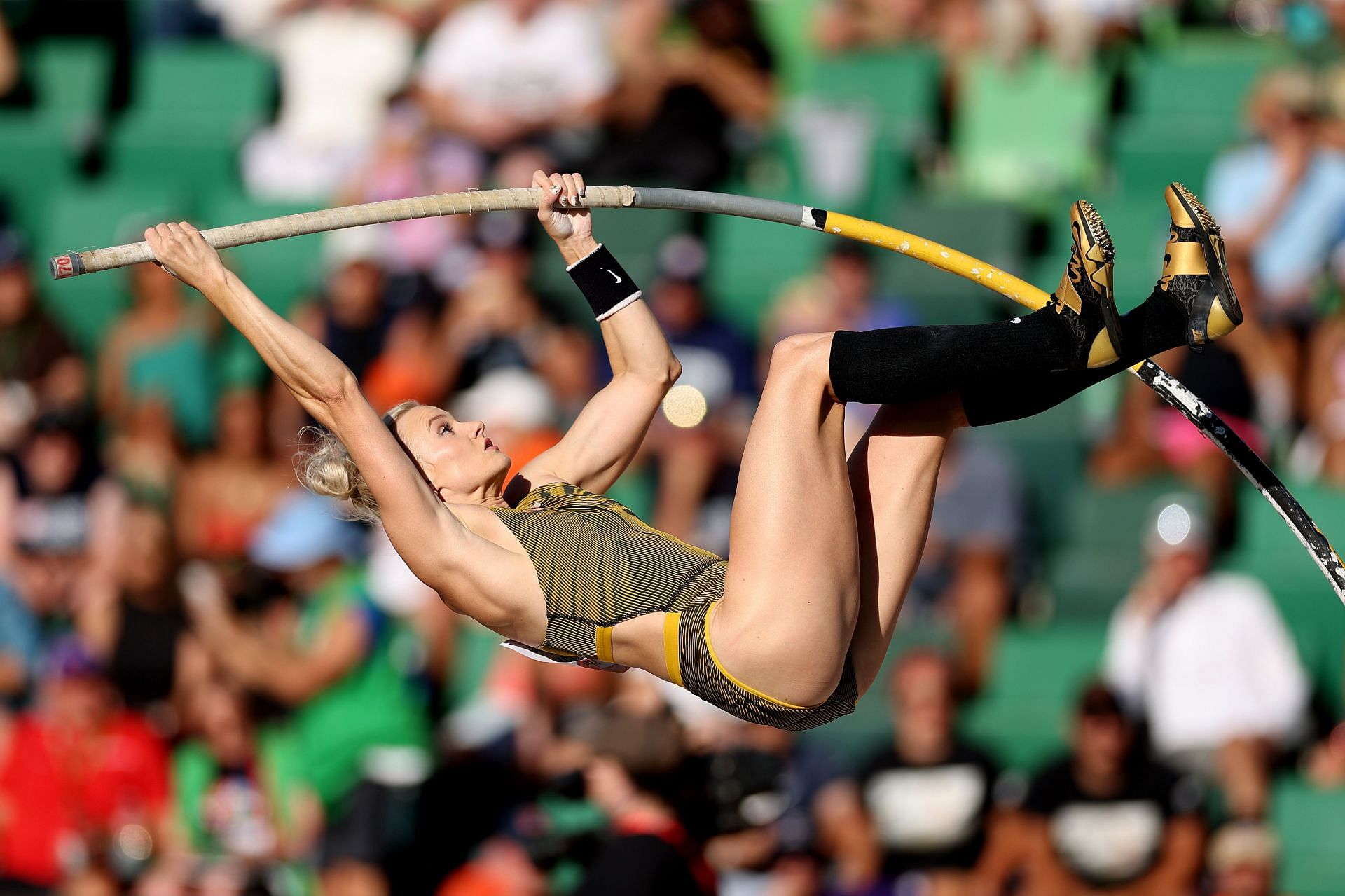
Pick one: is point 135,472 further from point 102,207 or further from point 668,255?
point 668,255

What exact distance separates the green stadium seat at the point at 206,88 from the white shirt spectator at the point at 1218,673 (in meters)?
6.03

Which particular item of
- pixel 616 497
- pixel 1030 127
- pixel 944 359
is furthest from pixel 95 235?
pixel 944 359

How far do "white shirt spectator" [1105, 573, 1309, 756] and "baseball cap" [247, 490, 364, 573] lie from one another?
10.9ft

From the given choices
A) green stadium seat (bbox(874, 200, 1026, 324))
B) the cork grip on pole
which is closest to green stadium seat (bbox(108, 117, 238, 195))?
green stadium seat (bbox(874, 200, 1026, 324))

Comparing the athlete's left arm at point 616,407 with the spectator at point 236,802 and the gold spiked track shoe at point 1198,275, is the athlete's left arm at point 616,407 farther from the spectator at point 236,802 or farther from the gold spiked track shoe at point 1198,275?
the spectator at point 236,802

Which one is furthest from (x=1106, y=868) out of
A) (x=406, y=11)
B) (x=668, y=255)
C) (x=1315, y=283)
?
(x=406, y=11)

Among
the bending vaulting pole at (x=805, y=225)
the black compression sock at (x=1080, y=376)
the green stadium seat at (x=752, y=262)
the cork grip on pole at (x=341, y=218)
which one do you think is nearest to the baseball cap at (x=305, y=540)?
the green stadium seat at (x=752, y=262)

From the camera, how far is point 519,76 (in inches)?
407

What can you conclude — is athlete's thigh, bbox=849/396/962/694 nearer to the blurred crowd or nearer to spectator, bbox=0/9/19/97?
the blurred crowd

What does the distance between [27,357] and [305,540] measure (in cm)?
234

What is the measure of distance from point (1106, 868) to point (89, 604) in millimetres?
4543

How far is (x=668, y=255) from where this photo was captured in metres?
9.20

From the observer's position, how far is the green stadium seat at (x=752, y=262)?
30.7 ft

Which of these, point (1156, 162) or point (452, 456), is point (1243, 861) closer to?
point (452, 456)
